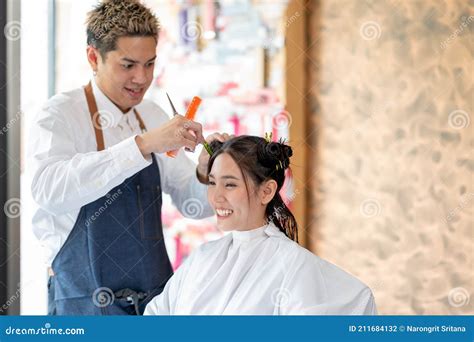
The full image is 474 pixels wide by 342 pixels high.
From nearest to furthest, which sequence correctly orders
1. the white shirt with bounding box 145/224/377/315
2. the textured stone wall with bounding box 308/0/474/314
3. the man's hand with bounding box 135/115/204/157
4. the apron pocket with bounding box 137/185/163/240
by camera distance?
1. the white shirt with bounding box 145/224/377/315
2. the man's hand with bounding box 135/115/204/157
3. the apron pocket with bounding box 137/185/163/240
4. the textured stone wall with bounding box 308/0/474/314

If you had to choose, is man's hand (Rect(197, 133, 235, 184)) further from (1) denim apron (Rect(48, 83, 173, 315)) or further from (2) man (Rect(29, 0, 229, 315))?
(1) denim apron (Rect(48, 83, 173, 315))

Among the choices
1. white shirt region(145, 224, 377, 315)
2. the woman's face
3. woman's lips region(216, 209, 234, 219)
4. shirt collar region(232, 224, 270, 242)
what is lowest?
white shirt region(145, 224, 377, 315)

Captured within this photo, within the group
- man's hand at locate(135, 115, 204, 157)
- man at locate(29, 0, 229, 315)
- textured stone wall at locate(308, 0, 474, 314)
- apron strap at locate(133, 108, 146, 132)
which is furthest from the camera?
textured stone wall at locate(308, 0, 474, 314)

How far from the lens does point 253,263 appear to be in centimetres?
217

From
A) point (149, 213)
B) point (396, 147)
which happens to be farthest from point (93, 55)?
point (396, 147)

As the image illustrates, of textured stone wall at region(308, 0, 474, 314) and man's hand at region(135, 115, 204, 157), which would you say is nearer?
man's hand at region(135, 115, 204, 157)

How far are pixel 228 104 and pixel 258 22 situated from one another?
Answer: 449 millimetres

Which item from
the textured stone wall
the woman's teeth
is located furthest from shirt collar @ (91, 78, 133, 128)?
the textured stone wall

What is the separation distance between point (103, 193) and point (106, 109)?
0.33 meters

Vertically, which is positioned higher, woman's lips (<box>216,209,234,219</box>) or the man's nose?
the man's nose

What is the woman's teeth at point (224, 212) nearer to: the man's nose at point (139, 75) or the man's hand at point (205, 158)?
the man's hand at point (205, 158)

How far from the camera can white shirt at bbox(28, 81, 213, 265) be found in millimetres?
2135

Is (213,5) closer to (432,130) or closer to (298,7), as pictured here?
(298,7)

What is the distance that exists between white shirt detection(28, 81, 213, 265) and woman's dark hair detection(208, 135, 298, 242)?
9.8 inches
